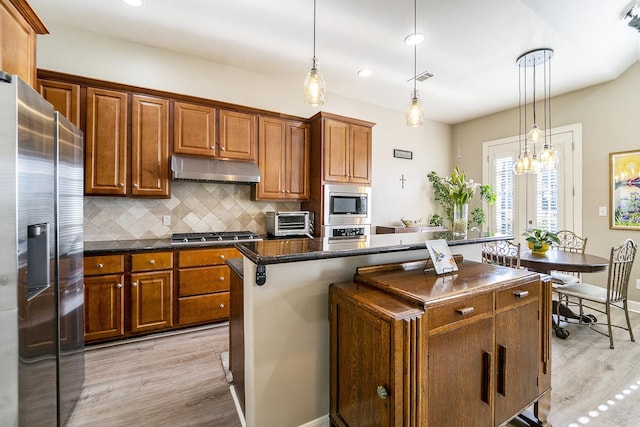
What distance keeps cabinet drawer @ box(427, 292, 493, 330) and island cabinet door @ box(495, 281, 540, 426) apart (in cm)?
10

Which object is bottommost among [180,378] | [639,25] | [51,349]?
[180,378]

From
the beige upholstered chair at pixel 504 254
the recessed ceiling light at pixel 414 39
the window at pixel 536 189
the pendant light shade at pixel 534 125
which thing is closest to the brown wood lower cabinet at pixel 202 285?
the beige upholstered chair at pixel 504 254

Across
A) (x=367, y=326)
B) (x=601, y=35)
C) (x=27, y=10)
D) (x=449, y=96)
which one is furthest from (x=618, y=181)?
(x=27, y=10)

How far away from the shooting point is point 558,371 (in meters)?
2.25

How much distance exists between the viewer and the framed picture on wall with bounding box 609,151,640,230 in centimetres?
357

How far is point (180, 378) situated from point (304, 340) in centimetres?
131

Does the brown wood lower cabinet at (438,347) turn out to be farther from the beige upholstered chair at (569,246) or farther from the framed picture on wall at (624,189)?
the framed picture on wall at (624,189)

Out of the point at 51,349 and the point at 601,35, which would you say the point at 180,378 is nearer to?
the point at 51,349

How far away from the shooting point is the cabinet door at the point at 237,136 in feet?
10.9

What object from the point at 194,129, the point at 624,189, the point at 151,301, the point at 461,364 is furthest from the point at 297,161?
the point at 624,189

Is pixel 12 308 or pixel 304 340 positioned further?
pixel 304 340

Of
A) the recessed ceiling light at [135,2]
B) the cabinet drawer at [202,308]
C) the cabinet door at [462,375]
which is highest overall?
the recessed ceiling light at [135,2]

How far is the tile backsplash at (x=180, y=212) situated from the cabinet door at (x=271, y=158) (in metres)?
0.31

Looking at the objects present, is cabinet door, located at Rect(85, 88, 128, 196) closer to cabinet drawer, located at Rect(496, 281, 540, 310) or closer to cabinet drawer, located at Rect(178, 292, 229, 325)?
cabinet drawer, located at Rect(178, 292, 229, 325)
